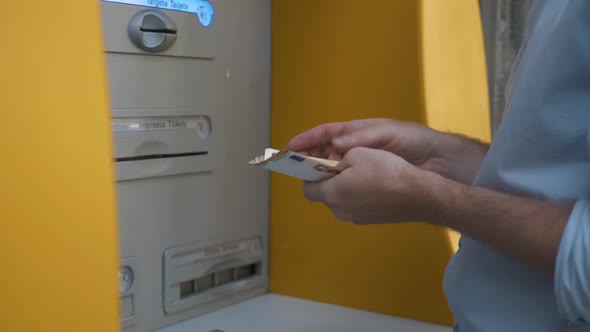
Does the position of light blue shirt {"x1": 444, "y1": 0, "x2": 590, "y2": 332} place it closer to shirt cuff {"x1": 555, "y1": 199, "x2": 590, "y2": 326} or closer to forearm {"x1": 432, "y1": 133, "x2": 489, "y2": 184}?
shirt cuff {"x1": 555, "y1": 199, "x2": 590, "y2": 326}

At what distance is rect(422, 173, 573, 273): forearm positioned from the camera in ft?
2.66

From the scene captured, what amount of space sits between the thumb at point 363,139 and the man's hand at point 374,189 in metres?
0.17

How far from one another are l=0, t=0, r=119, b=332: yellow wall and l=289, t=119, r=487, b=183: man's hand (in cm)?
47

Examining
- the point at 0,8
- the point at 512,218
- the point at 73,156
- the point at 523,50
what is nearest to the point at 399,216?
the point at 512,218

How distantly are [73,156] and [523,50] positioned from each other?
63cm

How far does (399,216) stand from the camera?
0.97 meters

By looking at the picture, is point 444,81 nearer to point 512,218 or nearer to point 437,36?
point 437,36

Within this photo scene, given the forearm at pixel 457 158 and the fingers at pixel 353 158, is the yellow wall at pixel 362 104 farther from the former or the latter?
the fingers at pixel 353 158

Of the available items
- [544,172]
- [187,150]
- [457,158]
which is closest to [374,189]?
[544,172]

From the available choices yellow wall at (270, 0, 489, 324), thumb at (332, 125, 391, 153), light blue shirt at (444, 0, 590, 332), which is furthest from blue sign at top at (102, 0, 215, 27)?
light blue shirt at (444, 0, 590, 332)

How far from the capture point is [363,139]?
119 cm

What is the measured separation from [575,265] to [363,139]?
0.48 m

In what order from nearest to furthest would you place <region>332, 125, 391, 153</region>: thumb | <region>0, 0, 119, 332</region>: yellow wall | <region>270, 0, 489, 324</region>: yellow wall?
<region>0, 0, 119, 332</region>: yellow wall, <region>332, 125, 391, 153</region>: thumb, <region>270, 0, 489, 324</region>: yellow wall

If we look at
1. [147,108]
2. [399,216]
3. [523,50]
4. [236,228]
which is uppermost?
[523,50]
